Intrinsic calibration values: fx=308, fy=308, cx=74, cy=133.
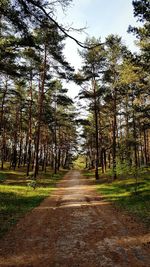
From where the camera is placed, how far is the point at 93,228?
35.4ft

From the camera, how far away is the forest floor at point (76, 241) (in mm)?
7270

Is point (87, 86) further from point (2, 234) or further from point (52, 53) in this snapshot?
point (2, 234)

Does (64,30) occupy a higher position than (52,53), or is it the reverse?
(52,53)

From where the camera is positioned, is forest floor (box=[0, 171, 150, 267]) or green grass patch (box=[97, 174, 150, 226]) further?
green grass patch (box=[97, 174, 150, 226])

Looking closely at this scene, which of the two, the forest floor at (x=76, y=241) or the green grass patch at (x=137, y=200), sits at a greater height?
the green grass patch at (x=137, y=200)

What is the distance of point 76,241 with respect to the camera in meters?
9.02

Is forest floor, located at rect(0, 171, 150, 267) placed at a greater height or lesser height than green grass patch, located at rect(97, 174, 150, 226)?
lesser

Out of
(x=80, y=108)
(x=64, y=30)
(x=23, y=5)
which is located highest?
(x=80, y=108)

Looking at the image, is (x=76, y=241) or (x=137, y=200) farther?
(x=137, y=200)

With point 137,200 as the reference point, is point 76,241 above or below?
below

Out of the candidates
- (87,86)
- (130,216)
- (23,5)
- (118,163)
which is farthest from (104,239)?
(87,86)

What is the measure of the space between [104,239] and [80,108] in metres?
29.4

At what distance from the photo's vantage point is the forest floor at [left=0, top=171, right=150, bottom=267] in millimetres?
7270

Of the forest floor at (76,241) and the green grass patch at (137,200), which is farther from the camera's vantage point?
the green grass patch at (137,200)
